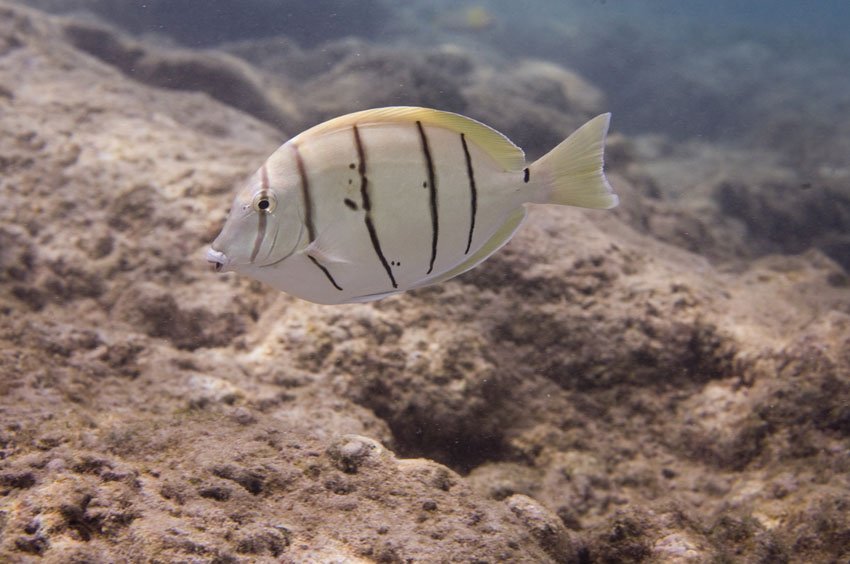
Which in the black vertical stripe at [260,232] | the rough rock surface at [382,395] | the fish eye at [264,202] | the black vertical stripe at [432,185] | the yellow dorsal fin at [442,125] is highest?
the yellow dorsal fin at [442,125]

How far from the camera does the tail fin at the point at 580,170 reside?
1631 millimetres

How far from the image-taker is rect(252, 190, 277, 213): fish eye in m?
1.48

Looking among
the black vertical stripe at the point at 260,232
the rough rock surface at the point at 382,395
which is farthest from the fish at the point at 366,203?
the rough rock surface at the point at 382,395

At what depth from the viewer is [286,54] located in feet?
50.7

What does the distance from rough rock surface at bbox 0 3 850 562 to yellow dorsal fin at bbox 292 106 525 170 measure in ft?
3.71

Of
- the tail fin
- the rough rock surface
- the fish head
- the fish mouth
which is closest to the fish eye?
the fish head

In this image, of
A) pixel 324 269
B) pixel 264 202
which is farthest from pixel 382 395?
pixel 264 202

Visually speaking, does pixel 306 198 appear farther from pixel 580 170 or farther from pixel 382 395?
pixel 382 395

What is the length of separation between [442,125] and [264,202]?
55 cm

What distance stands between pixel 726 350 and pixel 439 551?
2.37 m

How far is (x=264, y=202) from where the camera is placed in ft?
4.85

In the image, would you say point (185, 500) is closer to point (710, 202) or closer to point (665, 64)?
point (710, 202)

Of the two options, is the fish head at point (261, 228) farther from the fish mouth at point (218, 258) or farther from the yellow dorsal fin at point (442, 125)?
the yellow dorsal fin at point (442, 125)

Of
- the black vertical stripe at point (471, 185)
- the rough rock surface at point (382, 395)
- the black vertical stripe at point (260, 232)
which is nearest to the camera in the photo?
the black vertical stripe at point (260, 232)
